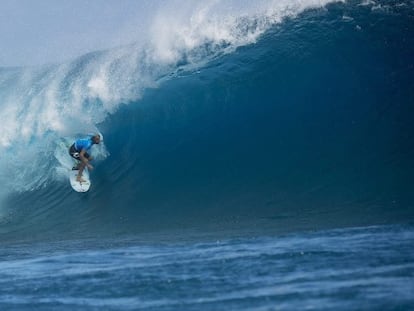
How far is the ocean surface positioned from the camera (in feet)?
17.5

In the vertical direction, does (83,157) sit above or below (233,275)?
above

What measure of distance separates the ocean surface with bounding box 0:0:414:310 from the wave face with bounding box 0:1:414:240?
0.03 meters

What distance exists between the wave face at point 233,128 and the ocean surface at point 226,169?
34mm

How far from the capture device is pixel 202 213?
959 centimetres

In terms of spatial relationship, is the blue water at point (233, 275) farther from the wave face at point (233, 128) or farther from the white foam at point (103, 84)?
the white foam at point (103, 84)

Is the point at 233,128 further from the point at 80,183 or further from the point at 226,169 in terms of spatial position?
the point at 80,183

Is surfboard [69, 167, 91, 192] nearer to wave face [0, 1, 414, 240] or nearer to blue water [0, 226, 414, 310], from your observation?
wave face [0, 1, 414, 240]

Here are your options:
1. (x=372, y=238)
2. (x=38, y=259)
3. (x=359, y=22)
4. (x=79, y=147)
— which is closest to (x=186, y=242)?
(x=38, y=259)

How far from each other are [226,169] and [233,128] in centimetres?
129

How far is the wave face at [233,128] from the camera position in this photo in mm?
9492

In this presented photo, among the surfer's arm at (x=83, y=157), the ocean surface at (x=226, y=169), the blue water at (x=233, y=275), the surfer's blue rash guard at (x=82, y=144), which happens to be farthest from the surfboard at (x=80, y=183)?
the blue water at (x=233, y=275)

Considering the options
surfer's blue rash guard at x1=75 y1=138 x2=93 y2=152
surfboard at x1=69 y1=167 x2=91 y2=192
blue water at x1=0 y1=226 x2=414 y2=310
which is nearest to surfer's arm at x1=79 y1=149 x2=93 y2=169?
surfer's blue rash guard at x1=75 y1=138 x2=93 y2=152

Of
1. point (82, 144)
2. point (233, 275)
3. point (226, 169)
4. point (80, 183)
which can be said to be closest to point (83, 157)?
point (82, 144)

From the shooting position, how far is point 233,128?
11.6 m
